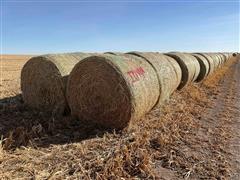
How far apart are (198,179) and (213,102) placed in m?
6.49

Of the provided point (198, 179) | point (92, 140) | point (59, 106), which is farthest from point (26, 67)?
point (198, 179)

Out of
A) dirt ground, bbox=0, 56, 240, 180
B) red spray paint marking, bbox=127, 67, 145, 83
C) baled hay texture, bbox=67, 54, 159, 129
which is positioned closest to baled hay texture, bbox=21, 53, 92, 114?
dirt ground, bbox=0, 56, 240, 180

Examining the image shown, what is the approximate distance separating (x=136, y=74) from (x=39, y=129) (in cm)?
231

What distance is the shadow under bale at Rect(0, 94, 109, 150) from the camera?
5.68 meters

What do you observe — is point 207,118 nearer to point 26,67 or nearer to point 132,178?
point 132,178

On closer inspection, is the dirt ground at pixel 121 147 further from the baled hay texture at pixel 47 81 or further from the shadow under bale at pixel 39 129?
the baled hay texture at pixel 47 81

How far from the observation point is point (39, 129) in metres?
6.16

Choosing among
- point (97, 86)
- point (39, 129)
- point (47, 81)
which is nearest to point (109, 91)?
point (97, 86)

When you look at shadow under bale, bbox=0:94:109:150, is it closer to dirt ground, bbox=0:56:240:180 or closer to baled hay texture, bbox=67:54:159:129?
dirt ground, bbox=0:56:240:180

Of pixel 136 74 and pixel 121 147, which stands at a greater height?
pixel 136 74

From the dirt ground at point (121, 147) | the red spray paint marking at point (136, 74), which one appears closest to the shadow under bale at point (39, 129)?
the dirt ground at point (121, 147)

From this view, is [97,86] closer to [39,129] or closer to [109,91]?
[109,91]

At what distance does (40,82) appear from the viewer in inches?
309

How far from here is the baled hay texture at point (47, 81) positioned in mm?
7406
